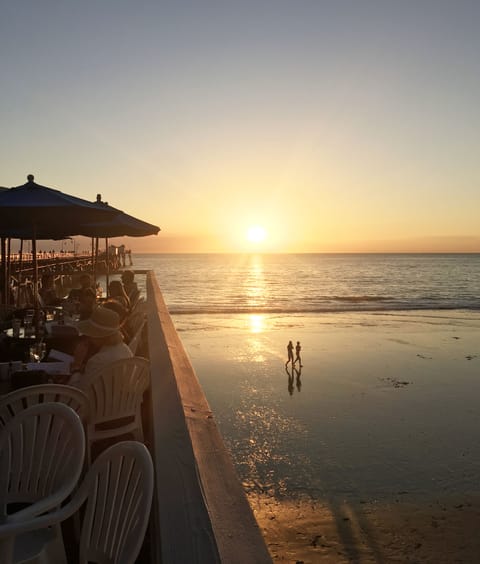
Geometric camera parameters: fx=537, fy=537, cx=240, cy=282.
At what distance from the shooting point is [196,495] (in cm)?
134

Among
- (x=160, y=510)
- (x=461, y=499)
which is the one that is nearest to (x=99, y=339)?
(x=160, y=510)

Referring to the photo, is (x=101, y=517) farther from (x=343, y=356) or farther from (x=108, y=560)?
(x=343, y=356)

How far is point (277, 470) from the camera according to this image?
8758 millimetres

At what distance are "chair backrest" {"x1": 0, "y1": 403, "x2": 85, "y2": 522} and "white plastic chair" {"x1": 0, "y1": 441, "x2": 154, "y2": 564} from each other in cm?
35

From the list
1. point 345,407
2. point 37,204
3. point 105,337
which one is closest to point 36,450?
point 105,337

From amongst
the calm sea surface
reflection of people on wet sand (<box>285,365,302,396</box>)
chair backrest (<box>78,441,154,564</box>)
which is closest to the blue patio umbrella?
chair backrest (<box>78,441,154,564</box>)

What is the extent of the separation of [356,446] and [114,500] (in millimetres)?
8838

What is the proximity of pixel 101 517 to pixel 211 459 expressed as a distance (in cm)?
39

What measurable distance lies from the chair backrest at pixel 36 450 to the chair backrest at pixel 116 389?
117cm

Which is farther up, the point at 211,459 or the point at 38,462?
the point at 211,459

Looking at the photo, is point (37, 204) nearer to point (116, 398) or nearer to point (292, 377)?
point (116, 398)

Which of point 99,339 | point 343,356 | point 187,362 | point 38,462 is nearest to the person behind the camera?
point 38,462

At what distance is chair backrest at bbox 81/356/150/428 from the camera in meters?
3.46

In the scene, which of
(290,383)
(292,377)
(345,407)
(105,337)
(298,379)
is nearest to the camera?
(105,337)
